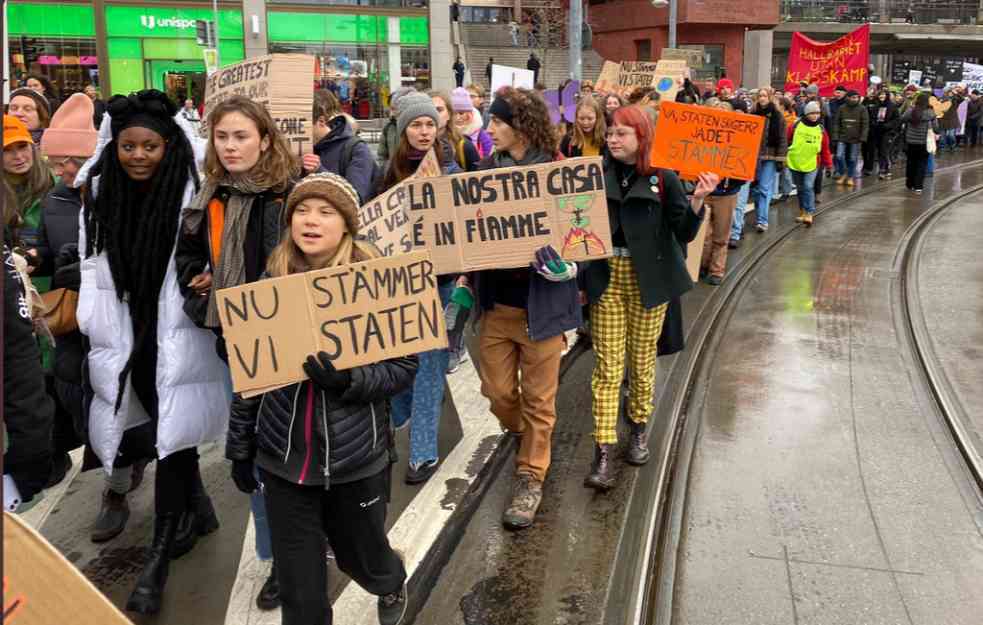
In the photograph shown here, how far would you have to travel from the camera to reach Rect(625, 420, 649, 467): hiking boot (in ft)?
16.0

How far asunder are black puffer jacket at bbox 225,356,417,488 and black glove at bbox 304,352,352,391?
0.05 m

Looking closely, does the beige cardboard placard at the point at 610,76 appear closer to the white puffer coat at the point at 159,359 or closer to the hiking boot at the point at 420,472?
the hiking boot at the point at 420,472

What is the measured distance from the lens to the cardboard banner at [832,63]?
1811 cm

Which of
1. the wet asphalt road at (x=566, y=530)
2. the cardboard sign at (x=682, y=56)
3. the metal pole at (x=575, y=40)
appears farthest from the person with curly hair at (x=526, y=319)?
the metal pole at (x=575, y=40)

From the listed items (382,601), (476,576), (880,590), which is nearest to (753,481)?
(880,590)

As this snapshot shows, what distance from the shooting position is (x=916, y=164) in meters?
16.5

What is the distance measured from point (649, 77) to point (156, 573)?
9.88m

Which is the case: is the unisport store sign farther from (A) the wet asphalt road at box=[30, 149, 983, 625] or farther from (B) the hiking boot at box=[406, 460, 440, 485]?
(B) the hiking boot at box=[406, 460, 440, 485]

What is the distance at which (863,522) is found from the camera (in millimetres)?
4230

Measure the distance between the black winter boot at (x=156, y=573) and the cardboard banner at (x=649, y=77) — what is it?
335 inches

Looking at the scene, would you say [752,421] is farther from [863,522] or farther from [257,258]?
[257,258]

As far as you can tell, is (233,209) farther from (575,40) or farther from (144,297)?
(575,40)

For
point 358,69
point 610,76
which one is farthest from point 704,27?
point 610,76

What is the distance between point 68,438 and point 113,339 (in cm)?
104
